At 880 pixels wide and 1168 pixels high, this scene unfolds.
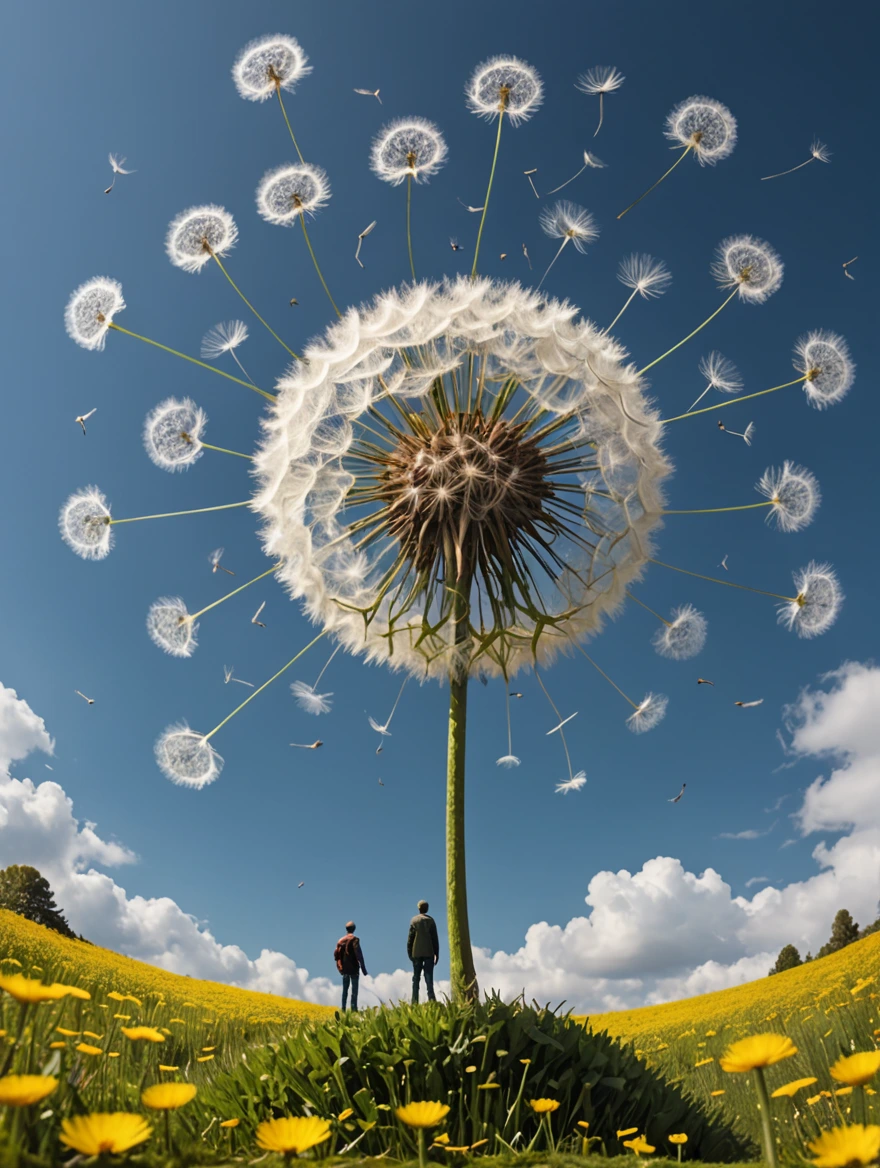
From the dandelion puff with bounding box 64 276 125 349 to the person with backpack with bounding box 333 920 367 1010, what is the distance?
8.84m

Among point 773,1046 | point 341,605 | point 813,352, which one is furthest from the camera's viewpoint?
point 813,352

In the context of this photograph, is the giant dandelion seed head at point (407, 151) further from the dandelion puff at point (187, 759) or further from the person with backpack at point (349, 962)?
the person with backpack at point (349, 962)

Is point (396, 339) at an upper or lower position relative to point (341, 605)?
upper

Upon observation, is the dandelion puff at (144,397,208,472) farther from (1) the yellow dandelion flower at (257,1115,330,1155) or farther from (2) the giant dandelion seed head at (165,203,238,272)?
(1) the yellow dandelion flower at (257,1115,330,1155)

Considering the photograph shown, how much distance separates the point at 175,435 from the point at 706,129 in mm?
7573

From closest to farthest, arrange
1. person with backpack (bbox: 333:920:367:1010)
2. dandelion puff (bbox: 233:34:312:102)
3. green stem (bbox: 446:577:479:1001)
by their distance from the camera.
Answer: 1. green stem (bbox: 446:577:479:1001)
2. dandelion puff (bbox: 233:34:312:102)
3. person with backpack (bbox: 333:920:367:1010)

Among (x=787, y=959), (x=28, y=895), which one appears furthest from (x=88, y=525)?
(x=787, y=959)

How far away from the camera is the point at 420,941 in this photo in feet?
31.2

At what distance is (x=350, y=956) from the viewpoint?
36.9 ft

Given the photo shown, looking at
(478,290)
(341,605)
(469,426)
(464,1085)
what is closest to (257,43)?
→ (478,290)

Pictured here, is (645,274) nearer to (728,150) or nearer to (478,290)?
(728,150)

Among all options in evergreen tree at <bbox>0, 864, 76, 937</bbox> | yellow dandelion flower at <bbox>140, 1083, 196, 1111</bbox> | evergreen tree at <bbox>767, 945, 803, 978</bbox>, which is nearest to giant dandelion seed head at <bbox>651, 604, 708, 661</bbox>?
yellow dandelion flower at <bbox>140, 1083, 196, 1111</bbox>

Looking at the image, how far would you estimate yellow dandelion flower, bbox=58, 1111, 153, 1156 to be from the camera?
1.41 metres

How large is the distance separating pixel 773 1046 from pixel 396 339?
770cm
